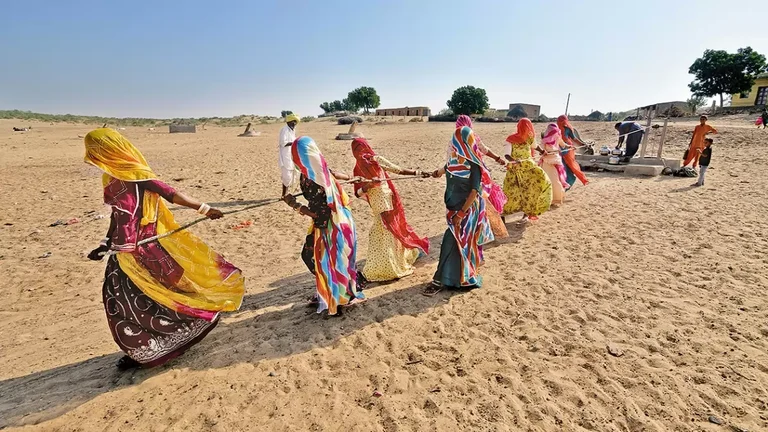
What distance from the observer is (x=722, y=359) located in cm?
341

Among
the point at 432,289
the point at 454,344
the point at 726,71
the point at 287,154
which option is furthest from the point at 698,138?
the point at 726,71

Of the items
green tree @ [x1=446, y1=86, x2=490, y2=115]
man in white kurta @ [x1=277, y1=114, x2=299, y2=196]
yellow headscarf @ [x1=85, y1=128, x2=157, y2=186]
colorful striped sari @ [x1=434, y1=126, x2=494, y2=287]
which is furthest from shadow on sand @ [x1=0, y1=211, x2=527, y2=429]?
green tree @ [x1=446, y1=86, x2=490, y2=115]

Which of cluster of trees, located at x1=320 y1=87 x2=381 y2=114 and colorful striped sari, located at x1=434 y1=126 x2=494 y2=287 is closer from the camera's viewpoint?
colorful striped sari, located at x1=434 y1=126 x2=494 y2=287

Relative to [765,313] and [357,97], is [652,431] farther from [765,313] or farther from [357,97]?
[357,97]

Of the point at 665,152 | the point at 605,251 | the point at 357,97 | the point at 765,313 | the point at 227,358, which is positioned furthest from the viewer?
the point at 357,97

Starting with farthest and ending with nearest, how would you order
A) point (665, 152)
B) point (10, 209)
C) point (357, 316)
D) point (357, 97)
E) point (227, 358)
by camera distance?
point (357, 97) < point (665, 152) < point (10, 209) < point (357, 316) < point (227, 358)

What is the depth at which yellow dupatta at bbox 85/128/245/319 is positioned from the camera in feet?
10.1

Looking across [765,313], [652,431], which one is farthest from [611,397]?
[765,313]

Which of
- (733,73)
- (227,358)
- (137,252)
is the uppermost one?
(733,73)

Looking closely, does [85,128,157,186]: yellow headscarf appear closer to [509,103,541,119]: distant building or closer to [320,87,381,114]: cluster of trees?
[509,103,541,119]: distant building

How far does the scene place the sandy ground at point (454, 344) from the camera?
3.01 metres

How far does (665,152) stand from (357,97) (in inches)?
2011

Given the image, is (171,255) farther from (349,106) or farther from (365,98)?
(349,106)

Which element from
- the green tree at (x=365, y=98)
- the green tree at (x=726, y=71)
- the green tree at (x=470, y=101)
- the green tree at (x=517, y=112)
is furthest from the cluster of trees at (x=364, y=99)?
the green tree at (x=726, y=71)
